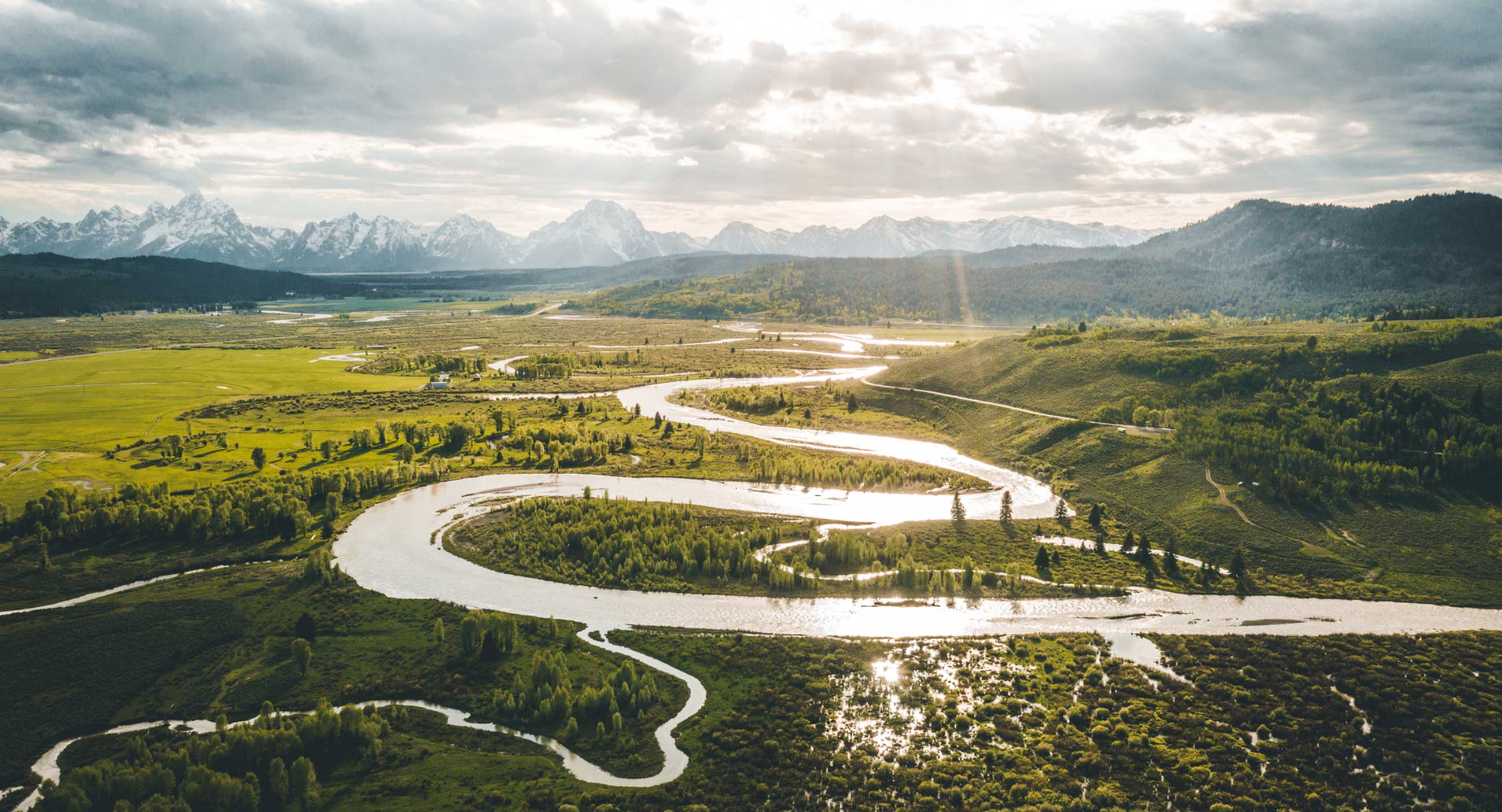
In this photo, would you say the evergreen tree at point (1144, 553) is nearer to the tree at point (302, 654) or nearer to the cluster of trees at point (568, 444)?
the cluster of trees at point (568, 444)

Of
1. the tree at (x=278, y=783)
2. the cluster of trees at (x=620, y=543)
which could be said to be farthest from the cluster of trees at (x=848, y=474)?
the tree at (x=278, y=783)

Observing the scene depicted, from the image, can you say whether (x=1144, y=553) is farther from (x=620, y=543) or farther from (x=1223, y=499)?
(x=620, y=543)

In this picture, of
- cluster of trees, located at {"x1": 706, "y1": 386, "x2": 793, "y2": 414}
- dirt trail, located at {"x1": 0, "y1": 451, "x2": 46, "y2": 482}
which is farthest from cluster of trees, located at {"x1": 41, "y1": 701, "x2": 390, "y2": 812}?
cluster of trees, located at {"x1": 706, "y1": 386, "x2": 793, "y2": 414}

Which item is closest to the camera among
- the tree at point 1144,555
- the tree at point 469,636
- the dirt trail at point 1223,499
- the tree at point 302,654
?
the tree at point 302,654

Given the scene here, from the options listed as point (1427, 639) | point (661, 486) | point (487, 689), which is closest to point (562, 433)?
point (661, 486)

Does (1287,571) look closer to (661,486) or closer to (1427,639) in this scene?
(1427,639)

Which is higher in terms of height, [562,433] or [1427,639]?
[562,433]
